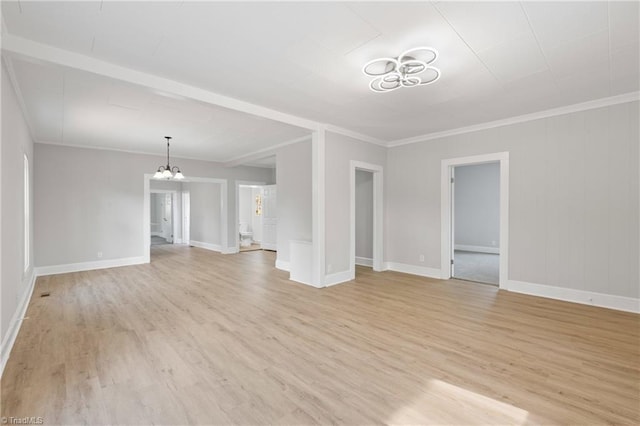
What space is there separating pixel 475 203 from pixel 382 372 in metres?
8.36

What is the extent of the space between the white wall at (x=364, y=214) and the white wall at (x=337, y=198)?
1.21 meters

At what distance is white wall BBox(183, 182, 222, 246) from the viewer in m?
9.48

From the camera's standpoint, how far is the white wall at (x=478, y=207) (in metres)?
8.91

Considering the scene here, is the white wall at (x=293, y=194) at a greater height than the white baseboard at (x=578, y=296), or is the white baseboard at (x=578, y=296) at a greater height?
the white wall at (x=293, y=194)

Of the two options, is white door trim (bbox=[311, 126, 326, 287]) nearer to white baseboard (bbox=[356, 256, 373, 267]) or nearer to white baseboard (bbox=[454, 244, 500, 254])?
white baseboard (bbox=[356, 256, 373, 267])

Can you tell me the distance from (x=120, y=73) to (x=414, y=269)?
18.2ft

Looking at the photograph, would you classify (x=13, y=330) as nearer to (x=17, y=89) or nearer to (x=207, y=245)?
(x=17, y=89)

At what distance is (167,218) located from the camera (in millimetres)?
12438

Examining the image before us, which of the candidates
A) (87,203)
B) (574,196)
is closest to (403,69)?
(574,196)

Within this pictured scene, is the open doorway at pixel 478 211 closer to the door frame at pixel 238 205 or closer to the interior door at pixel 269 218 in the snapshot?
the interior door at pixel 269 218

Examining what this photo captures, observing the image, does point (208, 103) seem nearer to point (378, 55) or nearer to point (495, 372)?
point (378, 55)

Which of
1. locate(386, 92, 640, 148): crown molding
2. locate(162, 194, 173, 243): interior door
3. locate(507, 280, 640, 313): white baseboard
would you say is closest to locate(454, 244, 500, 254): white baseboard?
locate(507, 280, 640, 313): white baseboard

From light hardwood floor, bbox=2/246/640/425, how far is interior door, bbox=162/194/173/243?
7.80 meters

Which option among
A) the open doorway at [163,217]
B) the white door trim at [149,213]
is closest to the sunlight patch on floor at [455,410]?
the white door trim at [149,213]
